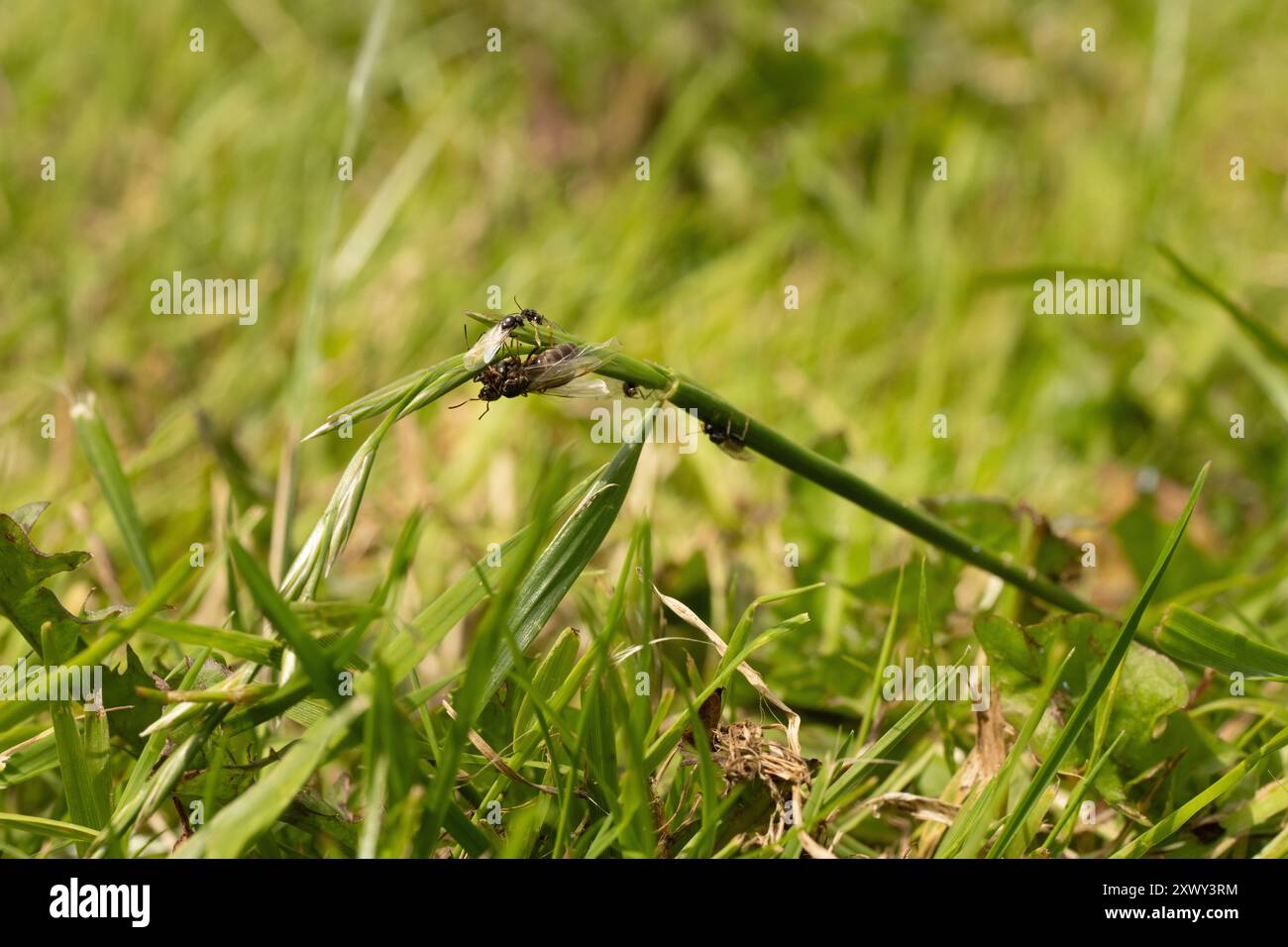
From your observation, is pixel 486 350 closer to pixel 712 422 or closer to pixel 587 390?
pixel 587 390

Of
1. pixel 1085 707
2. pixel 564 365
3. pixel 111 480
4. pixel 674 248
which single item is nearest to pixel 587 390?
pixel 564 365

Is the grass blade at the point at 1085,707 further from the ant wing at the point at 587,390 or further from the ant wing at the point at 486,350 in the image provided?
the ant wing at the point at 486,350

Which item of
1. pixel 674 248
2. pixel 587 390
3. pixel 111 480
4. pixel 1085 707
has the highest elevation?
pixel 674 248

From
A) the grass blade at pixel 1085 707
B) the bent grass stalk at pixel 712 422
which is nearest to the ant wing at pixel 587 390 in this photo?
the bent grass stalk at pixel 712 422
